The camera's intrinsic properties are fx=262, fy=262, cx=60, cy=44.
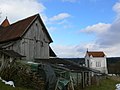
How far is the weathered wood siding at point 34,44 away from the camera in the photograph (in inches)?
1209

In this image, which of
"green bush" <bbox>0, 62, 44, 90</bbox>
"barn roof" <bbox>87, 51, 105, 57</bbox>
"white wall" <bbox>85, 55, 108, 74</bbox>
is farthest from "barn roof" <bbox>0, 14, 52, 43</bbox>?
"barn roof" <bbox>87, 51, 105, 57</bbox>

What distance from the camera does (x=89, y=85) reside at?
29531 mm

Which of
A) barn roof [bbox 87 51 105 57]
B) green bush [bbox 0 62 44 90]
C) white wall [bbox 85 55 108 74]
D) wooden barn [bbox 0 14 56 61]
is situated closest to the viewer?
green bush [bbox 0 62 44 90]

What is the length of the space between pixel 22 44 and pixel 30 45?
4.68 feet

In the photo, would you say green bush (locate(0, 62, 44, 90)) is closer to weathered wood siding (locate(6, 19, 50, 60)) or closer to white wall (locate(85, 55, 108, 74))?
weathered wood siding (locate(6, 19, 50, 60))

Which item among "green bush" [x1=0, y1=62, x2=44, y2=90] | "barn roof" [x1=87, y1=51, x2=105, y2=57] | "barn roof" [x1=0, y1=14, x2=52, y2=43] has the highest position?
"barn roof" [x1=0, y1=14, x2=52, y2=43]

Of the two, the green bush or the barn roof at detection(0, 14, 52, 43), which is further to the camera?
the barn roof at detection(0, 14, 52, 43)

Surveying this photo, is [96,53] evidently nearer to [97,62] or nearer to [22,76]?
[97,62]

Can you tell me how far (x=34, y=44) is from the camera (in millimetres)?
32406

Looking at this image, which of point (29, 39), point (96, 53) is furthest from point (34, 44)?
point (96, 53)

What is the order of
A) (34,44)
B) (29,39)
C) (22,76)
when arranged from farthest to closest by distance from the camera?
(34,44) → (29,39) → (22,76)

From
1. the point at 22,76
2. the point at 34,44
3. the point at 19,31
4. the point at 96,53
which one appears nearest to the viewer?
the point at 22,76

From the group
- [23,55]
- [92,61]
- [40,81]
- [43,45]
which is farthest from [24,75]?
[92,61]

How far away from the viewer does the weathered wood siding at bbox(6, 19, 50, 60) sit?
30.7m
